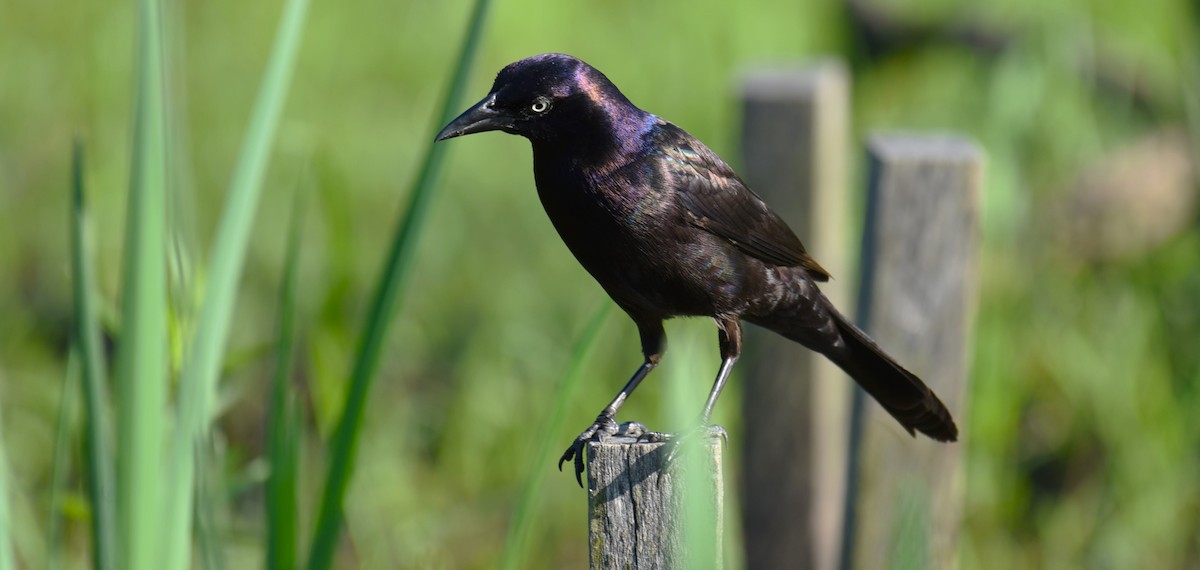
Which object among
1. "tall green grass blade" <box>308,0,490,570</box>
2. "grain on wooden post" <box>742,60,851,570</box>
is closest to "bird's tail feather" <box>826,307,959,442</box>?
"tall green grass blade" <box>308,0,490,570</box>

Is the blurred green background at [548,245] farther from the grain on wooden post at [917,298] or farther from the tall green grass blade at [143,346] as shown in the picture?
the tall green grass blade at [143,346]

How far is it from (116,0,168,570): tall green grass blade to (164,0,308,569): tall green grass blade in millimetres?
65

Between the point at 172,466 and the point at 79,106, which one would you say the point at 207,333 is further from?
the point at 79,106

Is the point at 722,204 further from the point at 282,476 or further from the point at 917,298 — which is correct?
the point at 917,298

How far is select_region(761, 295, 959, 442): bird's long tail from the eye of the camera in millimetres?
2539

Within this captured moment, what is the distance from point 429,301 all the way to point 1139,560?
8.82ft

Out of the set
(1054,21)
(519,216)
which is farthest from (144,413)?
(1054,21)

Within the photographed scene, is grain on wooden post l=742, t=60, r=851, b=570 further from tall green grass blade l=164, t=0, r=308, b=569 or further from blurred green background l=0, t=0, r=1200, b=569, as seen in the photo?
tall green grass blade l=164, t=0, r=308, b=569

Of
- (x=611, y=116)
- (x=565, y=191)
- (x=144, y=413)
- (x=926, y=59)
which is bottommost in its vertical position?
(x=144, y=413)

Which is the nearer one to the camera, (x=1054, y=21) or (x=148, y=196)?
(x=148, y=196)

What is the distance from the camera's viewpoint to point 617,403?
2.40 meters

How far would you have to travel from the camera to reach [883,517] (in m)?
3.29

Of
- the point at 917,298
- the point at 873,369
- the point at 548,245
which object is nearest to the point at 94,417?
the point at 873,369

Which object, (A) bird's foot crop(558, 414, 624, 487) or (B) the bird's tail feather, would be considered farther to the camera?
(B) the bird's tail feather
